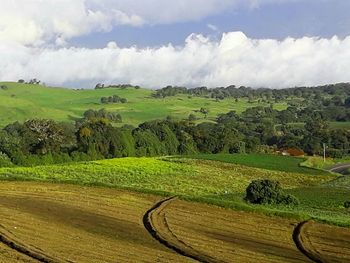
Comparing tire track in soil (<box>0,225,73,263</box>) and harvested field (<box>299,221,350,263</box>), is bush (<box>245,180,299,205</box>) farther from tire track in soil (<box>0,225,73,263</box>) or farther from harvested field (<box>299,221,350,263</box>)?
tire track in soil (<box>0,225,73,263</box>)

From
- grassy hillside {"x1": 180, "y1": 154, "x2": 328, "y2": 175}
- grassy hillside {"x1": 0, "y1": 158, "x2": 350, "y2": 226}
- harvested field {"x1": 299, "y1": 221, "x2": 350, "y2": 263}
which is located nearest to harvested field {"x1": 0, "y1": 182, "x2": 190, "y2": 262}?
grassy hillside {"x1": 0, "y1": 158, "x2": 350, "y2": 226}

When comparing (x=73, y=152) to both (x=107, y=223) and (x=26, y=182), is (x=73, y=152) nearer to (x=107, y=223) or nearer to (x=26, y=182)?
(x=26, y=182)

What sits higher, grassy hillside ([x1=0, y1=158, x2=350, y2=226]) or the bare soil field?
the bare soil field

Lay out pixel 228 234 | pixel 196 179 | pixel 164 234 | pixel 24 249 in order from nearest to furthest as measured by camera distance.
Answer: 1. pixel 24 249
2. pixel 164 234
3. pixel 228 234
4. pixel 196 179

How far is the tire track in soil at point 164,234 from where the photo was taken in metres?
22.2

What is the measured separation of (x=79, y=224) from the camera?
28.0 m

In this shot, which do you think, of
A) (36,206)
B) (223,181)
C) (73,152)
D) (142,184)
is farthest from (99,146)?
(36,206)

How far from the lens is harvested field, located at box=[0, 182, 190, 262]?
21797 millimetres

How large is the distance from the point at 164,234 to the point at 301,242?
6.49 meters

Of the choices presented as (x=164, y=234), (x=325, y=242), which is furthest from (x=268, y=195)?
(x=164, y=234)

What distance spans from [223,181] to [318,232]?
1331 inches

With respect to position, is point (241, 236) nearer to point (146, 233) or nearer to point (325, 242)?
point (325, 242)

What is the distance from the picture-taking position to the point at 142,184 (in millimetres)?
53375

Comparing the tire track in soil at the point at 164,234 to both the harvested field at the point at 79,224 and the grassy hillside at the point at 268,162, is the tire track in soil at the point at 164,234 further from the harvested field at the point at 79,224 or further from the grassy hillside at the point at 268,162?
the grassy hillside at the point at 268,162
